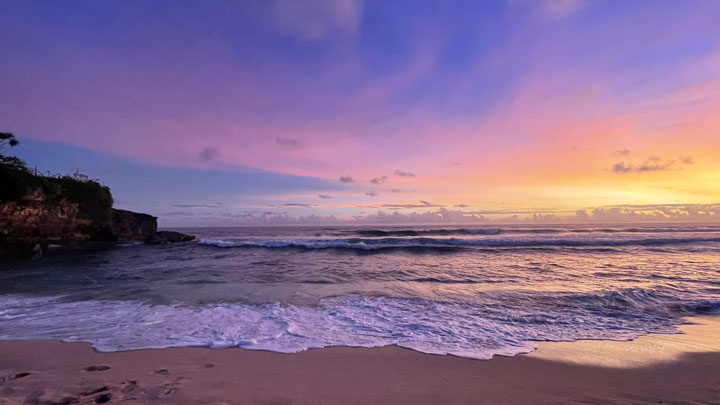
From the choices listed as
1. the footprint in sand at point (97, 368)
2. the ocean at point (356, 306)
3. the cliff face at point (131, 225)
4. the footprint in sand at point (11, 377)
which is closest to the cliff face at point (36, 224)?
the cliff face at point (131, 225)

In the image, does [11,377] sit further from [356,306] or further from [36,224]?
[36,224]

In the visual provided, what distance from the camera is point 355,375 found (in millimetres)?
3773

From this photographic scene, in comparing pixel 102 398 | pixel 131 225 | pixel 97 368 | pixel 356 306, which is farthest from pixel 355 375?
pixel 131 225

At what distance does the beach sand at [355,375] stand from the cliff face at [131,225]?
1116 inches

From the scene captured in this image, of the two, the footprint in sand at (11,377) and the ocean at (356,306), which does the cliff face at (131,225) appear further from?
the footprint in sand at (11,377)

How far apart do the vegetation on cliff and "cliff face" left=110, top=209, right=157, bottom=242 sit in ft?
3.81

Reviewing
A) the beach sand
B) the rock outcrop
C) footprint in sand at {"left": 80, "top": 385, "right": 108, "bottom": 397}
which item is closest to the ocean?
the beach sand

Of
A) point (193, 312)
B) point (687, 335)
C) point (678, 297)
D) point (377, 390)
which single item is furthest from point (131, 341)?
point (678, 297)

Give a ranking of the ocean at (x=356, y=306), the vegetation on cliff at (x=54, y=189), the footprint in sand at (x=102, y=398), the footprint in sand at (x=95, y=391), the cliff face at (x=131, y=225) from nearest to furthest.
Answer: the footprint in sand at (x=102, y=398)
the footprint in sand at (x=95, y=391)
the ocean at (x=356, y=306)
the vegetation on cliff at (x=54, y=189)
the cliff face at (x=131, y=225)

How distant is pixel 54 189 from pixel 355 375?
1067 inches

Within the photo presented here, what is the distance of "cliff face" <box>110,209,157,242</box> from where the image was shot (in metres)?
28.2

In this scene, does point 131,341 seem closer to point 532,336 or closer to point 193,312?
point 193,312

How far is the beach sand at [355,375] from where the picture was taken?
10.6ft

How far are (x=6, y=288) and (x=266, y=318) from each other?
9.02 metres
